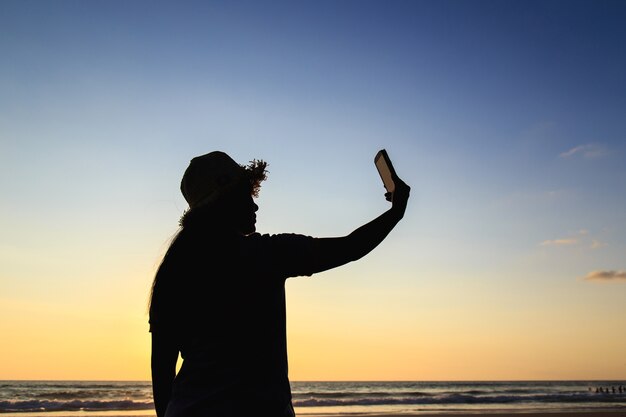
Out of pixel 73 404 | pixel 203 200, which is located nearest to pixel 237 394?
pixel 203 200

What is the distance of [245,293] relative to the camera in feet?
5.27

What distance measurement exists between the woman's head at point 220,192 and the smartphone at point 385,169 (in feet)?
1.37

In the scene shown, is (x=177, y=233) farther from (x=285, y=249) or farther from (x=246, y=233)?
(x=285, y=249)

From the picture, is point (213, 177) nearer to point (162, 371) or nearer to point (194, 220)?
point (194, 220)

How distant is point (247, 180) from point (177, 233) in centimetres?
27

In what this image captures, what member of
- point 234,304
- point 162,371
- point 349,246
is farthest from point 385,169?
point 162,371

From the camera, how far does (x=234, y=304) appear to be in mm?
1608

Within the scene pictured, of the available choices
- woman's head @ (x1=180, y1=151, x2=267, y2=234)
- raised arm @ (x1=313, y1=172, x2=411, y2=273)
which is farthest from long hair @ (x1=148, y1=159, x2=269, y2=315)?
raised arm @ (x1=313, y1=172, x2=411, y2=273)

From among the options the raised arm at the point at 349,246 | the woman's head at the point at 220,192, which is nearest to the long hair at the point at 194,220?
the woman's head at the point at 220,192

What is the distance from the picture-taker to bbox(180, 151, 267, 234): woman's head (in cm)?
180

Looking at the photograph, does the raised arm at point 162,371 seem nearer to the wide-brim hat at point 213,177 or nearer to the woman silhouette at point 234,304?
the woman silhouette at point 234,304

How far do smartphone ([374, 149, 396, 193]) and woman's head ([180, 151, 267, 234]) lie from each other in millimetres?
418

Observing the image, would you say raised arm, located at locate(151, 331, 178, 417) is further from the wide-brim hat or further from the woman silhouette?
the wide-brim hat

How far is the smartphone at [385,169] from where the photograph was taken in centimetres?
188
